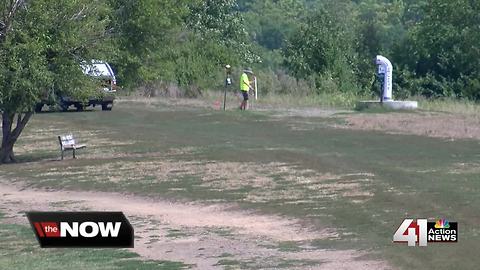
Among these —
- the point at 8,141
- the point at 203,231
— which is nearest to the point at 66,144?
the point at 8,141

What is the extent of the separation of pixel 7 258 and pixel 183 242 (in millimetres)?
2477

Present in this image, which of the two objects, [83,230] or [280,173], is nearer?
[83,230]

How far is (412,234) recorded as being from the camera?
1490cm

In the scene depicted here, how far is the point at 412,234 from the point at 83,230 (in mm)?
4095

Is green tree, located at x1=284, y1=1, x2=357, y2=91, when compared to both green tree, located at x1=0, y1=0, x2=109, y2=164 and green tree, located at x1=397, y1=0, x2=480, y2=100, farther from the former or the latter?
green tree, located at x1=0, y1=0, x2=109, y2=164

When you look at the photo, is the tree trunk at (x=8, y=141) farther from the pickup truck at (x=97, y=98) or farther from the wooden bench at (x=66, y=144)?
the wooden bench at (x=66, y=144)

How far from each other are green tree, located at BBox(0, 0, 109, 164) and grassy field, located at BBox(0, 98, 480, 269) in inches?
71.2

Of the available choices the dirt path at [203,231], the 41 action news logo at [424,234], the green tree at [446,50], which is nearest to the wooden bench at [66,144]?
the dirt path at [203,231]

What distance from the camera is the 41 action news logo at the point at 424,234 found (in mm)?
14648

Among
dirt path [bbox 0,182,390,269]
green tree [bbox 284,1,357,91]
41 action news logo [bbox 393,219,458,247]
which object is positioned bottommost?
dirt path [bbox 0,182,390,269]

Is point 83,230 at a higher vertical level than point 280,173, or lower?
higher

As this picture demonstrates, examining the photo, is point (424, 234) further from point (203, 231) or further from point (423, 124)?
point (423, 124)

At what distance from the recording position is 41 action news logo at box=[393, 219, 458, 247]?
14.6 meters

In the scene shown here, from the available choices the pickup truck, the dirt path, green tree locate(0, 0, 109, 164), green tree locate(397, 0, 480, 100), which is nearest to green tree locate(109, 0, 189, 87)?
the pickup truck
